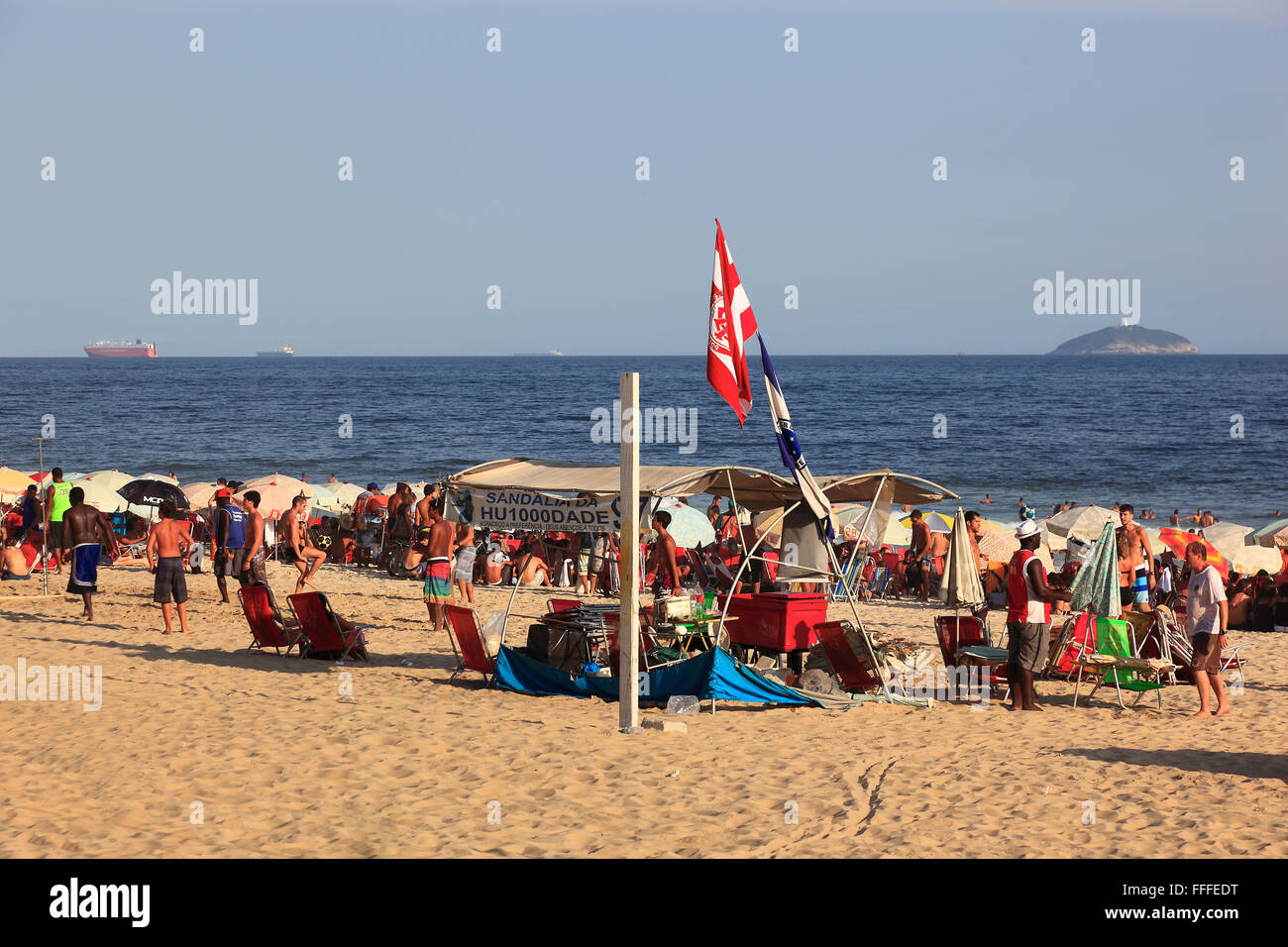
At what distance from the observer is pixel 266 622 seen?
1141 cm

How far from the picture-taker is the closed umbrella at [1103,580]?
33.0 ft

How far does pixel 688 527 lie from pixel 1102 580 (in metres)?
8.98

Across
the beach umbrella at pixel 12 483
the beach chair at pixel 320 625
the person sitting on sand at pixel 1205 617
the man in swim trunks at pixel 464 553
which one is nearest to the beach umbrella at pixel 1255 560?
the person sitting on sand at pixel 1205 617

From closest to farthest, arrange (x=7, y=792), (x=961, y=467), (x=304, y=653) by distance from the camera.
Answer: (x=7, y=792) → (x=304, y=653) → (x=961, y=467)

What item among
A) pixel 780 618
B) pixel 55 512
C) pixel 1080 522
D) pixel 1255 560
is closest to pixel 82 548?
pixel 55 512

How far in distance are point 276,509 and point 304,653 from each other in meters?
10.00

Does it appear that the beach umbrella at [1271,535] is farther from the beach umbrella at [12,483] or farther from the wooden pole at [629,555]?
the beach umbrella at [12,483]

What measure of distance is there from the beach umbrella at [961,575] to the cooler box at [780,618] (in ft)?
10.8

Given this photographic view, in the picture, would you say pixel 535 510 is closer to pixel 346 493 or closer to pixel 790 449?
pixel 790 449

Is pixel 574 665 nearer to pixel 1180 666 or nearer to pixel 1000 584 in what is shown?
pixel 1180 666

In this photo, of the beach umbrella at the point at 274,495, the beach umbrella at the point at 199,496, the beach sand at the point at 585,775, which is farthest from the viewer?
the beach umbrella at the point at 199,496

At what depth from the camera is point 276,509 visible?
68.4 feet

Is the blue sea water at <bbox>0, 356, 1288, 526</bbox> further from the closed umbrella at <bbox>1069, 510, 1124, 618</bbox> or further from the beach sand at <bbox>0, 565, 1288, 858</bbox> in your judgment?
the beach sand at <bbox>0, 565, 1288, 858</bbox>
